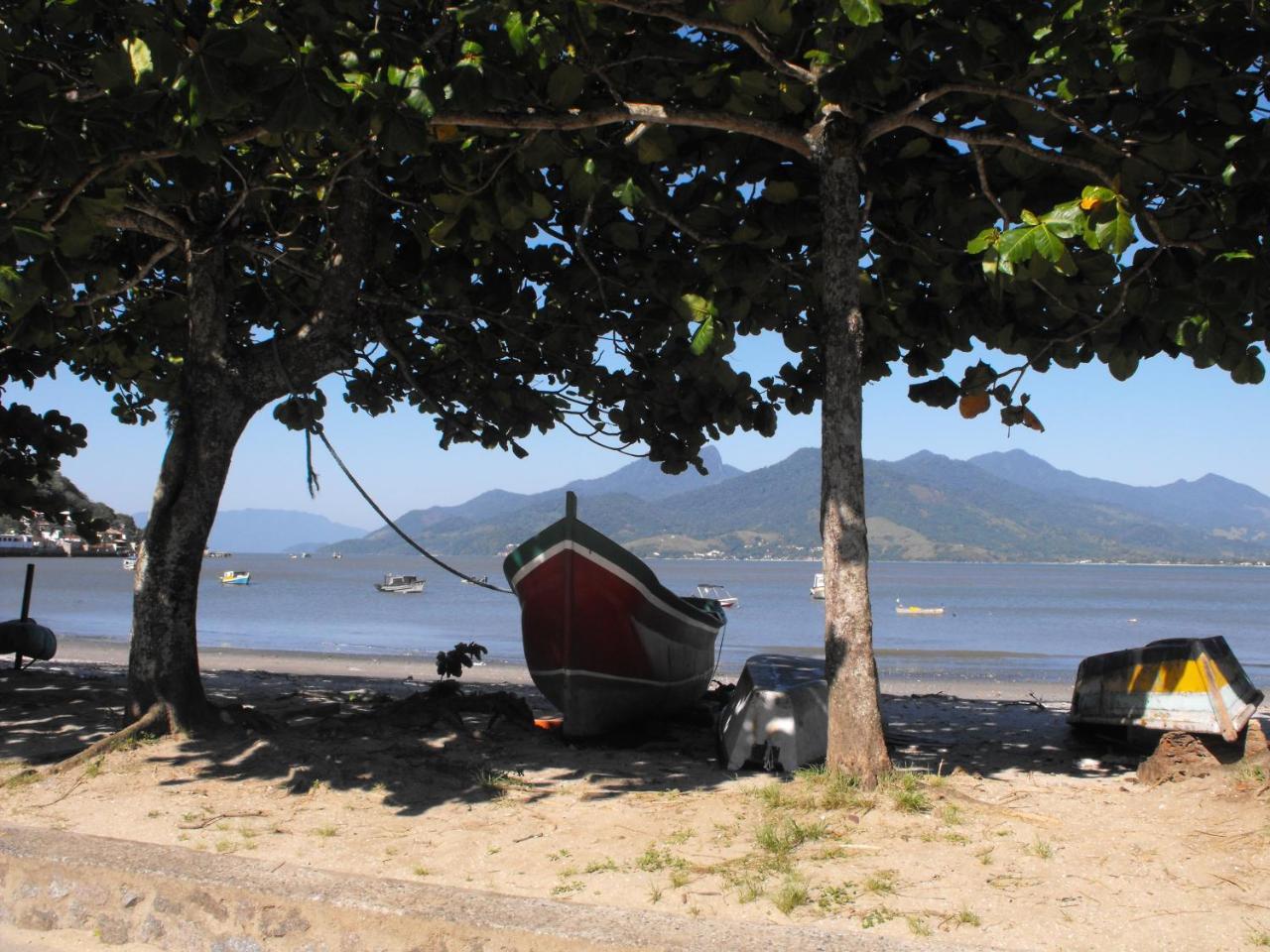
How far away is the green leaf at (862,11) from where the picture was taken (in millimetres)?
5113

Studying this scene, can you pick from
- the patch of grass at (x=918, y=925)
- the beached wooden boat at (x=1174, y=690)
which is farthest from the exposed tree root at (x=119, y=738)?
the beached wooden boat at (x=1174, y=690)

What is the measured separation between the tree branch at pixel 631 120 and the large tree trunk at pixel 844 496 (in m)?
0.32

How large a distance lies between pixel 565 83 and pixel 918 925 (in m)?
4.59

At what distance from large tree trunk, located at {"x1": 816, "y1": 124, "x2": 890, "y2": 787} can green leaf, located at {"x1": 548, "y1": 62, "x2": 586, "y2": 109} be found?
5.71ft

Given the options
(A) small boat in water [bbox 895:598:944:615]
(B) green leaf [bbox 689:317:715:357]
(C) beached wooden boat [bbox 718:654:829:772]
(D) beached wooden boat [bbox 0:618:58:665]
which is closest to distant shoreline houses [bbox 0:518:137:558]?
(A) small boat in water [bbox 895:598:944:615]

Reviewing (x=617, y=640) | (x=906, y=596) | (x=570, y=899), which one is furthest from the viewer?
(x=906, y=596)

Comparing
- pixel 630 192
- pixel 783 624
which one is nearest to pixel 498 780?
pixel 630 192

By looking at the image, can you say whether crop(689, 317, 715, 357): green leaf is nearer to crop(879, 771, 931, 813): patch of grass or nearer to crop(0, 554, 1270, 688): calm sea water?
crop(879, 771, 931, 813): patch of grass

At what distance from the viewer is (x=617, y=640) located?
903cm

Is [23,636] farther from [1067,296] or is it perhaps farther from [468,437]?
[1067,296]

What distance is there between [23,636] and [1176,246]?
43.1ft

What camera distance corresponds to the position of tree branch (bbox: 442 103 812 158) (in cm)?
628

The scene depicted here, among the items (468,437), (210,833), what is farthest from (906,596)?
(210,833)

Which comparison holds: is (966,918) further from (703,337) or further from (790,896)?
(703,337)
